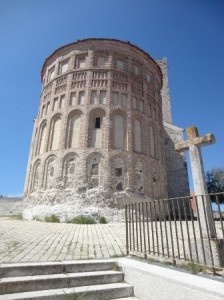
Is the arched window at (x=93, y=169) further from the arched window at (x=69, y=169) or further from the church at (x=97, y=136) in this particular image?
the arched window at (x=69, y=169)

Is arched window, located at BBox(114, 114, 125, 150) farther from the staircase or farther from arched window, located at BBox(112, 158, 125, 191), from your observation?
the staircase

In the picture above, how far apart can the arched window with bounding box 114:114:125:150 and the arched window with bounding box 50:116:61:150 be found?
13.3 feet

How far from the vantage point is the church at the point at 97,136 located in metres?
13.8

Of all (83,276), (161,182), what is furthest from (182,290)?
(161,182)

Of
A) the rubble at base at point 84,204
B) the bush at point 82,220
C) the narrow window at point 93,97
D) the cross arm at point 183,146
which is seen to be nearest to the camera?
the cross arm at point 183,146

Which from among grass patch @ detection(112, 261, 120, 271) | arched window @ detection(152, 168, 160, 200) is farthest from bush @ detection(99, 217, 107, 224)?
grass patch @ detection(112, 261, 120, 271)

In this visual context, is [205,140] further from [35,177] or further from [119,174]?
[35,177]

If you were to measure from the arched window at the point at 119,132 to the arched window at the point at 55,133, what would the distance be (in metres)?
4.06

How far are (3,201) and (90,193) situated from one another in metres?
10.2

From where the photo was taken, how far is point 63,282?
11.1 ft

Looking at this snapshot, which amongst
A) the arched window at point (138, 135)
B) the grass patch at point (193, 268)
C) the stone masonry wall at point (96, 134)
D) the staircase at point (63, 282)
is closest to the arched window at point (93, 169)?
the stone masonry wall at point (96, 134)

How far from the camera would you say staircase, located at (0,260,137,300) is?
305cm

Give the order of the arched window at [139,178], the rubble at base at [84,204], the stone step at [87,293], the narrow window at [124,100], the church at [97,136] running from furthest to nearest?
the narrow window at [124,100]
the arched window at [139,178]
the church at [97,136]
the rubble at base at [84,204]
the stone step at [87,293]

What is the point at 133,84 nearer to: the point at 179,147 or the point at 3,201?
the point at 179,147
